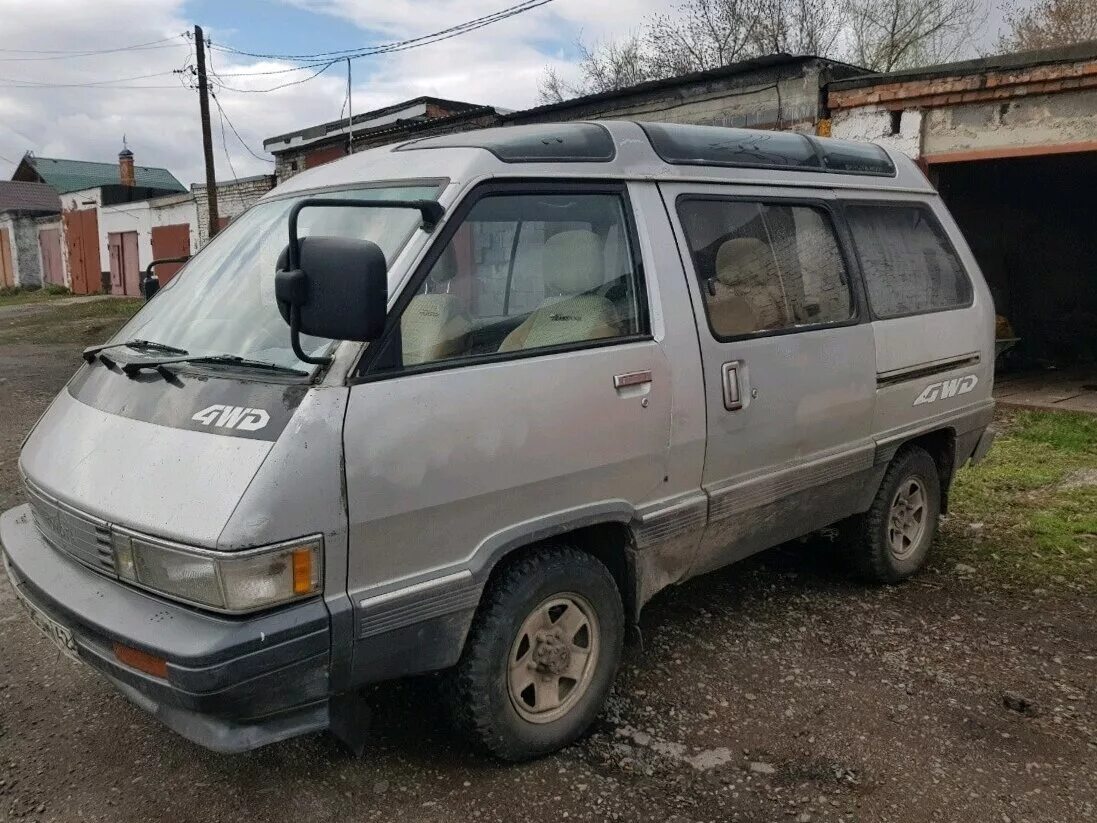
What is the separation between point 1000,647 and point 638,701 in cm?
174

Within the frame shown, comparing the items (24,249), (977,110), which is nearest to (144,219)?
(24,249)

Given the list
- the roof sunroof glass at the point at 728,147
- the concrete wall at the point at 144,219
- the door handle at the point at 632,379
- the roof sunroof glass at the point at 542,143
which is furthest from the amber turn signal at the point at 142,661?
the concrete wall at the point at 144,219

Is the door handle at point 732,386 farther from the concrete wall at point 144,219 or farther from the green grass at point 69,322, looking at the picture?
the concrete wall at point 144,219

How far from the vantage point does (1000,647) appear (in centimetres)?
391

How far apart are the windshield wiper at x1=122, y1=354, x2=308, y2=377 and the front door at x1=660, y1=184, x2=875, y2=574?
1.54 metres

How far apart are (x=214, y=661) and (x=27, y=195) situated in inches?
1946

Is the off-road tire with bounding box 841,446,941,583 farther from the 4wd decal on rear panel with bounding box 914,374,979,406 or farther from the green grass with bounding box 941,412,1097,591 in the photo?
the green grass with bounding box 941,412,1097,591

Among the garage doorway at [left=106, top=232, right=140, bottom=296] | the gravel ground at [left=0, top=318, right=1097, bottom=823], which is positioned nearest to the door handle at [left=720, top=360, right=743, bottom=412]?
the gravel ground at [left=0, top=318, right=1097, bottom=823]

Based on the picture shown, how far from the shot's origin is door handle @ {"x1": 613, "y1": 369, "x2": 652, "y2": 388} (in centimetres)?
299

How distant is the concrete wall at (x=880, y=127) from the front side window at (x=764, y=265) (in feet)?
19.9

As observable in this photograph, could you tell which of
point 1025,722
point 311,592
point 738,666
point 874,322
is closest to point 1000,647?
point 1025,722

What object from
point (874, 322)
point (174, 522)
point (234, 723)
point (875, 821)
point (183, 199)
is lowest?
point (875, 821)

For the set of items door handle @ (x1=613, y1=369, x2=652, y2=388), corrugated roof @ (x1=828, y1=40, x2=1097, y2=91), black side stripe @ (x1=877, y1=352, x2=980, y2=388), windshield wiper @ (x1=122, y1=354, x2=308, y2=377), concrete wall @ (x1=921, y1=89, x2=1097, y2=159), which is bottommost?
black side stripe @ (x1=877, y1=352, x2=980, y2=388)

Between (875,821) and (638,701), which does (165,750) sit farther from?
(875,821)
